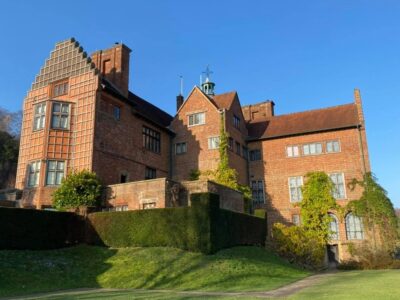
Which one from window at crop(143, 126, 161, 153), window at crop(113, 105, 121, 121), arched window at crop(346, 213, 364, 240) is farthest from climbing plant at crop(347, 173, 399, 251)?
window at crop(113, 105, 121, 121)

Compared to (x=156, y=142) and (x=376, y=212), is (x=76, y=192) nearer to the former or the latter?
(x=156, y=142)

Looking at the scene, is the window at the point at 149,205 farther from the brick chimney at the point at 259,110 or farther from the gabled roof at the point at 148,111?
the brick chimney at the point at 259,110

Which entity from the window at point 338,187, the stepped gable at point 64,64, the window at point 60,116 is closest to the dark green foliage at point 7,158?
the stepped gable at point 64,64

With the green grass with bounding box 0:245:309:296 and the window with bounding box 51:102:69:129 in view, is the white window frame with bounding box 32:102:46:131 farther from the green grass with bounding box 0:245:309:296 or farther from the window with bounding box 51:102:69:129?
the green grass with bounding box 0:245:309:296

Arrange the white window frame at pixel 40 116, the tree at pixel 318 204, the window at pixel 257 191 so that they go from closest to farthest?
the white window frame at pixel 40 116 < the tree at pixel 318 204 < the window at pixel 257 191

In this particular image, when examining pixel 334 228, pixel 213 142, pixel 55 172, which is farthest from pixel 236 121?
pixel 55 172

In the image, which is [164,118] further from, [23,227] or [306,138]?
[23,227]

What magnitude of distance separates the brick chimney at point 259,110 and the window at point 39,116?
73.0ft

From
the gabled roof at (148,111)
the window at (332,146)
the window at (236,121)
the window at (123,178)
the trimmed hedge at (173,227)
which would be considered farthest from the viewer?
the window at (236,121)

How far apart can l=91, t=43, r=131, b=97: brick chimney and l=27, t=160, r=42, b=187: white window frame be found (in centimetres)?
863

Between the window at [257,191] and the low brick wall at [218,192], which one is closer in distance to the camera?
the low brick wall at [218,192]

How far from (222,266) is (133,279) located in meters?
4.00

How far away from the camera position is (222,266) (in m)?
16.6

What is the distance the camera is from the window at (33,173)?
24031mm
